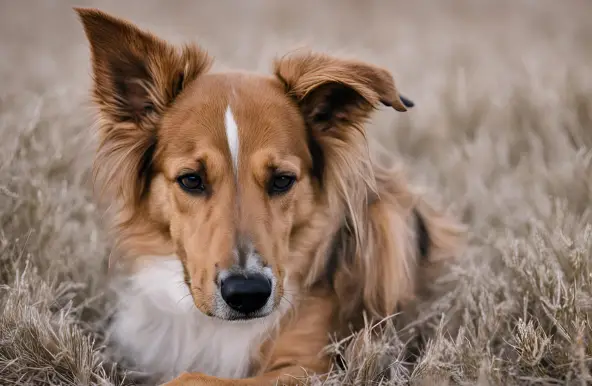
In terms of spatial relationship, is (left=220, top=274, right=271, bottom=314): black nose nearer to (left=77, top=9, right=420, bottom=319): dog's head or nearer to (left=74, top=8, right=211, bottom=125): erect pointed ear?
(left=77, top=9, right=420, bottom=319): dog's head

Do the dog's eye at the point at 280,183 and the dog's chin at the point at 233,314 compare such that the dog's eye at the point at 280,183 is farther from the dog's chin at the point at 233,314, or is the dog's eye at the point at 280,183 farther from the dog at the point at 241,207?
the dog's chin at the point at 233,314

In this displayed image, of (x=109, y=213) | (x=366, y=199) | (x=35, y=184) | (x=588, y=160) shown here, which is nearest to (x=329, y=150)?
(x=366, y=199)

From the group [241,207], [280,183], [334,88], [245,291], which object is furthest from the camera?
[334,88]

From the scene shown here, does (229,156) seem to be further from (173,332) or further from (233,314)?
(173,332)

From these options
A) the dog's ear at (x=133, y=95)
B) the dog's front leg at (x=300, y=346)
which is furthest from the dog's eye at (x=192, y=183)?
the dog's front leg at (x=300, y=346)

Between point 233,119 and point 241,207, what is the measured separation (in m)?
0.38

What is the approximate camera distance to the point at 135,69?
3322 millimetres

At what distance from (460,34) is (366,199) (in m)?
5.68

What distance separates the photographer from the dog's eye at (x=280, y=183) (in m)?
3.24

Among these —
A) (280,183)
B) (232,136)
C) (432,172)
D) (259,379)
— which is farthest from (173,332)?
(432,172)

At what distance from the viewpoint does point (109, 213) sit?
3635 mm

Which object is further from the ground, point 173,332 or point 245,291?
point 245,291

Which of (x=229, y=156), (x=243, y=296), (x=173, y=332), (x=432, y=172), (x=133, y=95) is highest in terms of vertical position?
(x=133, y=95)

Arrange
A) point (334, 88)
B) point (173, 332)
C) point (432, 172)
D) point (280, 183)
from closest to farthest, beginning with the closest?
point (280, 183) → point (334, 88) → point (173, 332) → point (432, 172)
